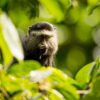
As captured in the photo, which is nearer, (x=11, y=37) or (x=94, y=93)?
(x=11, y=37)

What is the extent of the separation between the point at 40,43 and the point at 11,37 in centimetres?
324

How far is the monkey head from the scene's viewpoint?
4449mm

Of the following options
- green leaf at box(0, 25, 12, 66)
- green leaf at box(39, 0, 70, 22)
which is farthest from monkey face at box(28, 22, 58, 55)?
green leaf at box(0, 25, 12, 66)

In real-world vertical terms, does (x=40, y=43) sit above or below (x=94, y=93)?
below

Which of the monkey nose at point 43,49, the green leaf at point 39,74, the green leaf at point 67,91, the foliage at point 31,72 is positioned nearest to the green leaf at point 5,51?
the foliage at point 31,72

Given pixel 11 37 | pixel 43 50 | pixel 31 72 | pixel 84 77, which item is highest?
pixel 11 37

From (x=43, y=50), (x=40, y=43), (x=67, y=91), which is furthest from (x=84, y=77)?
(x=40, y=43)

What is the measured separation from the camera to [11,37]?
1220 mm

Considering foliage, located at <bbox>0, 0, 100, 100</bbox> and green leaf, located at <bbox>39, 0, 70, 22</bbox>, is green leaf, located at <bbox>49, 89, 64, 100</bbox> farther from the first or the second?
green leaf, located at <bbox>39, 0, 70, 22</bbox>

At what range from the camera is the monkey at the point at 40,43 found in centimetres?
445

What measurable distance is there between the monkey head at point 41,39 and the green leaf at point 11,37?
3109mm

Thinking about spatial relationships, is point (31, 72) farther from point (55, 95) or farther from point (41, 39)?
point (41, 39)

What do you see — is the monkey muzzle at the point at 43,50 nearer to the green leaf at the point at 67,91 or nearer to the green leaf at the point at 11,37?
the green leaf at the point at 67,91

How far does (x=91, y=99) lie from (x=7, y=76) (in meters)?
0.28
